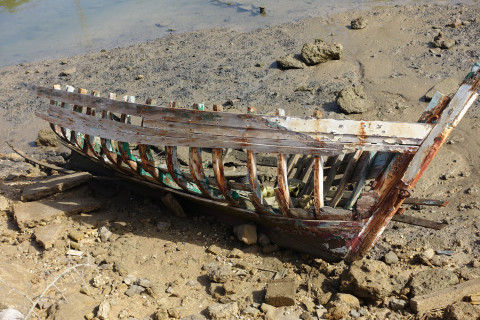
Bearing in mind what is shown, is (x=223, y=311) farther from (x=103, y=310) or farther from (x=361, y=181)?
(x=361, y=181)

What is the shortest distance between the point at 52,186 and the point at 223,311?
3.25m

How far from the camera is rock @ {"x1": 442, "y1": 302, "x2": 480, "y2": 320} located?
373 centimetres

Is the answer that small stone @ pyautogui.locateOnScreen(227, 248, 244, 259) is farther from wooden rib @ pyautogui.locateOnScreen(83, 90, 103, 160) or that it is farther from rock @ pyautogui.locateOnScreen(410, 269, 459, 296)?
wooden rib @ pyautogui.locateOnScreen(83, 90, 103, 160)

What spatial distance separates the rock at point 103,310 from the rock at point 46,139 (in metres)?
4.92

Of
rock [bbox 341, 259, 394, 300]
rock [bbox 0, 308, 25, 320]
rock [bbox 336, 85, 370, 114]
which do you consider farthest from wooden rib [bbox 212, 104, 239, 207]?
rock [bbox 336, 85, 370, 114]

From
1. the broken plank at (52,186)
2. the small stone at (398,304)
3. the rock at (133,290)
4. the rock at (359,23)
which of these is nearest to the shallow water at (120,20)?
the rock at (359,23)

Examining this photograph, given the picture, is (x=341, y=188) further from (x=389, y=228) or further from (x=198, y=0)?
(x=198, y=0)

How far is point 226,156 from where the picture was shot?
6.32 m

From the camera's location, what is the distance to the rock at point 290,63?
9391 millimetres

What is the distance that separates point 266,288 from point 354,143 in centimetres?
165

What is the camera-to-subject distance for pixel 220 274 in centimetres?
469

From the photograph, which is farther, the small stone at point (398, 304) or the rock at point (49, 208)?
the rock at point (49, 208)

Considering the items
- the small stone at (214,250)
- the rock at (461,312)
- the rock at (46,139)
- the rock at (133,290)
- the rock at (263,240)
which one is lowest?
the rock at (46,139)

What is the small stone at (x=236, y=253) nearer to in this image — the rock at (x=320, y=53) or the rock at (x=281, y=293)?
the rock at (x=281, y=293)
